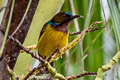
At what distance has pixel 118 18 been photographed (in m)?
0.62

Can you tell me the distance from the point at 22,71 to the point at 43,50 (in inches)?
32.5

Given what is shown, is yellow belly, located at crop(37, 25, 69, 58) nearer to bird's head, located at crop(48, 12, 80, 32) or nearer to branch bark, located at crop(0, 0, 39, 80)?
bird's head, located at crop(48, 12, 80, 32)

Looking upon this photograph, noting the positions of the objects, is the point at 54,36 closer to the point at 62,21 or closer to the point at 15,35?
the point at 62,21

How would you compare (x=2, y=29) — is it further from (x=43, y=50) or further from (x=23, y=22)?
(x=43, y=50)

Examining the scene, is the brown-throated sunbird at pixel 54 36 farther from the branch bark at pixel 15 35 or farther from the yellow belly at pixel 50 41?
the branch bark at pixel 15 35

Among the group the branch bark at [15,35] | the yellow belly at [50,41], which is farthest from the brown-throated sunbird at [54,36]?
the branch bark at [15,35]

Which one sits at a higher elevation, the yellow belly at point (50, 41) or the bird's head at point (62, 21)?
the bird's head at point (62, 21)

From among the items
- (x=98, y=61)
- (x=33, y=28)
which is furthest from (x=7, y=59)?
(x=98, y=61)

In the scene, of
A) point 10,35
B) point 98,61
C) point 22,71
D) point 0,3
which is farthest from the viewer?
point 98,61

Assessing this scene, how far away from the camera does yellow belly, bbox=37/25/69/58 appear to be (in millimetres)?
1777

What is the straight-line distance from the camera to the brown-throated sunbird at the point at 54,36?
178cm

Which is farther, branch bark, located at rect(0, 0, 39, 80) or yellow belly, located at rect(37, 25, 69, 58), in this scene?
yellow belly, located at rect(37, 25, 69, 58)

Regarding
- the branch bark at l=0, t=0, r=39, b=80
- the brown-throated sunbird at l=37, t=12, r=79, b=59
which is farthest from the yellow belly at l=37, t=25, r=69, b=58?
the branch bark at l=0, t=0, r=39, b=80

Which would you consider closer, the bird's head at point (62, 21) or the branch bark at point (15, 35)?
the branch bark at point (15, 35)
